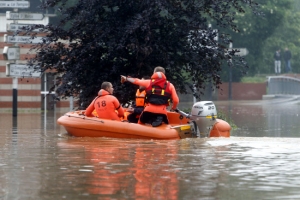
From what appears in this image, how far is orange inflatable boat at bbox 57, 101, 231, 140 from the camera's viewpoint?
18188 mm

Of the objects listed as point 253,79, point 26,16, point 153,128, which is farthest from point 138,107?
point 253,79

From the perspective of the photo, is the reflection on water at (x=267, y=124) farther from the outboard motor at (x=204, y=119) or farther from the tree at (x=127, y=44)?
the outboard motor at (x=204, y=119)

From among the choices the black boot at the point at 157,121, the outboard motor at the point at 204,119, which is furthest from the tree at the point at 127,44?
the black boot at the point at 157,121

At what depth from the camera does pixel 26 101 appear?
36719 millimetres

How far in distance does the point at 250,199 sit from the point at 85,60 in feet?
39.9

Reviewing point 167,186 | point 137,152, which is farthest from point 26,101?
point 167,186

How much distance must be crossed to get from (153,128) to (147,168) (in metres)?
5.40

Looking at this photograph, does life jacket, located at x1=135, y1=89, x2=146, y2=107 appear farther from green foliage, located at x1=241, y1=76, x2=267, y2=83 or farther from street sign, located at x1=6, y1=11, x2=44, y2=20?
green foliage, located at x1=241, y1=76, x2=267, y2=83

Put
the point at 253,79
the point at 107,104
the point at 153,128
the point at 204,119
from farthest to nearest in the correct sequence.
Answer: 1. the point at 253,79
2. the point at 204,119
3. the point at 107,104
4. the point at 153,128

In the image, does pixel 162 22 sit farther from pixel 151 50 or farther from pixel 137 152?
pixel 137 152

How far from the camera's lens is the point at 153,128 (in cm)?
1823

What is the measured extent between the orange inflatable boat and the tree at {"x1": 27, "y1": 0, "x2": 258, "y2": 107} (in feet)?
7.68

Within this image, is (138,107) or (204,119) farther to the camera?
(138,107)

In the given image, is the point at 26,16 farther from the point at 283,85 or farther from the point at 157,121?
the point at 283,85
